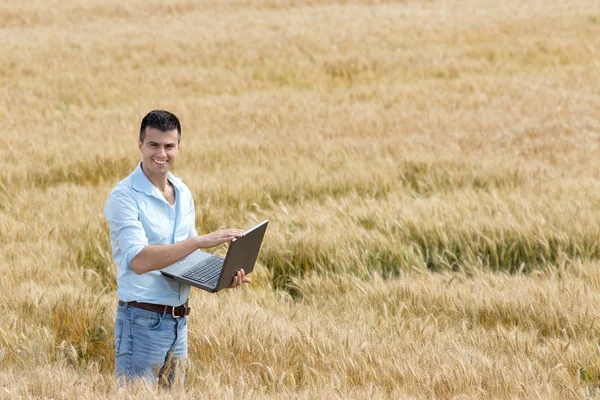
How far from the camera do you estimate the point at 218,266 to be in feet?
11.8

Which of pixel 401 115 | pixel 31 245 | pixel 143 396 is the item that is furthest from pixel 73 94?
pixel 143 396

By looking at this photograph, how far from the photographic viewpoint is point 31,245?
18.1ft

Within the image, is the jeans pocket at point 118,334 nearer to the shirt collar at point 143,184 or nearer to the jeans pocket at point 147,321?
the jeans pocket at point 147,321

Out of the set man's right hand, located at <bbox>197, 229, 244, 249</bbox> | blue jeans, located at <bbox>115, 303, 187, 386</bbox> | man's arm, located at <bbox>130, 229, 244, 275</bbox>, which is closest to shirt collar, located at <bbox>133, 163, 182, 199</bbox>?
man's arm, located at <bbox>130, 229, 244, 275</bbox>

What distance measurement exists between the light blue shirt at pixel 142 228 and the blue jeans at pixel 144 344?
0.24 feet

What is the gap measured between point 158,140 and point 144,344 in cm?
89

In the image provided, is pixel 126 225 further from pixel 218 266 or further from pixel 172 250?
pixel 218 266

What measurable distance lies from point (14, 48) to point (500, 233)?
498 inches

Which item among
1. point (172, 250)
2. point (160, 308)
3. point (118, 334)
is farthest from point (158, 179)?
A: point (118, 334)

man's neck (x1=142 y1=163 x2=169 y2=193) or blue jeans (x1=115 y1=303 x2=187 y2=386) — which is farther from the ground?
man's neck (x1=142 y1=163 x2=169 y2=193)

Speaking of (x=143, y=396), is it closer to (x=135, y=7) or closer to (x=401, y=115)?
(x=401, y=115)

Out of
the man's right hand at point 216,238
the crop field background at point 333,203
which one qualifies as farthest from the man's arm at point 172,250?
the crop field background at point 333,203

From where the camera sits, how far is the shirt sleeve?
3281mm

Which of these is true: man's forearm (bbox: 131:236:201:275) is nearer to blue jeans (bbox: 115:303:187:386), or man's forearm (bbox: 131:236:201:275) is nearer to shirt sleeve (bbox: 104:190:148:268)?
shirt sleeve (bbox: 104:190:148:268)
